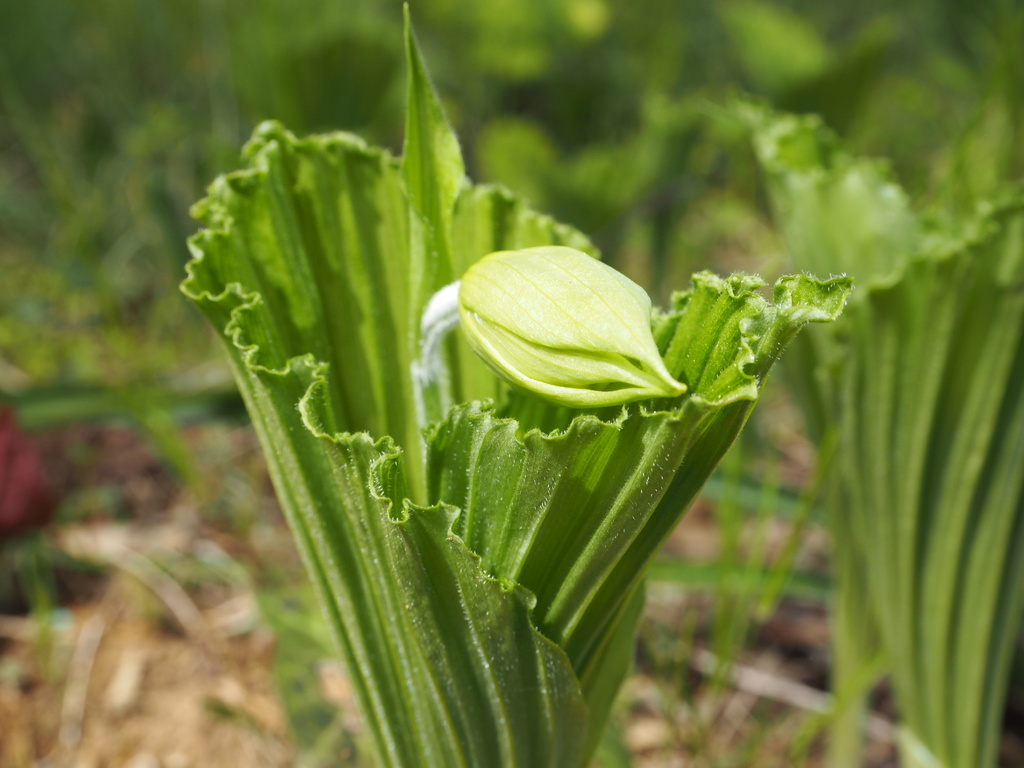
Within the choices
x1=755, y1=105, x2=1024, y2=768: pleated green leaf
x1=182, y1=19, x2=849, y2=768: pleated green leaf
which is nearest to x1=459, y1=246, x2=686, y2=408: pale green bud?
x1=182, y1=19, x2=849, y2=768: pleated green leaf

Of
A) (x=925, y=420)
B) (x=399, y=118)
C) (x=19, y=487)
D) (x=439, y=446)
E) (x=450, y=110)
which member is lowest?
(x=19, y=487)

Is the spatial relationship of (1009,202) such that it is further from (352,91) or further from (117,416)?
(117,416)

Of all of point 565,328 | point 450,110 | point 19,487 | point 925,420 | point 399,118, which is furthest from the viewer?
point 450,110

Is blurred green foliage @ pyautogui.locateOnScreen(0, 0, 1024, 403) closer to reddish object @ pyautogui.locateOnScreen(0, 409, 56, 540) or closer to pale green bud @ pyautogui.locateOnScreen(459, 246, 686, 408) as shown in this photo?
reddish object @ pyautogui.locateOnScreen(0, 409, 56, 540)

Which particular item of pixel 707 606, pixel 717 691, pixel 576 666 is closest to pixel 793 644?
pixel 707 606

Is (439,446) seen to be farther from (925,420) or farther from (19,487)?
(19,487)

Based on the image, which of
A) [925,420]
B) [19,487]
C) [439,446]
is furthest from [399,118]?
[439,446]

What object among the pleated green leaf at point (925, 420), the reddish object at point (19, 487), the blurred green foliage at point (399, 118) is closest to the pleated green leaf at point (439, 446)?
the pleated green leaf at point (925, 420)
